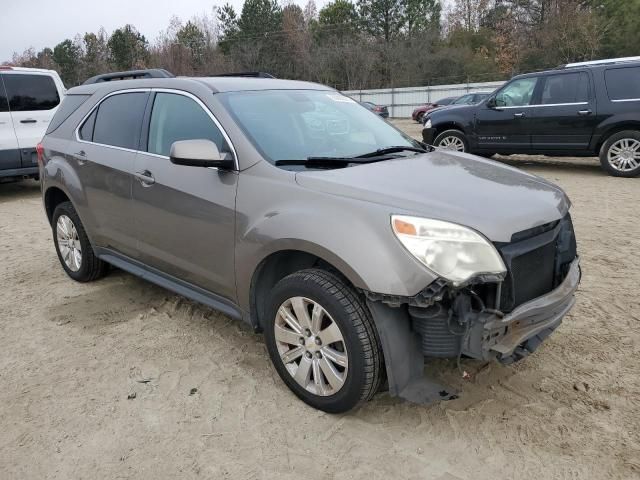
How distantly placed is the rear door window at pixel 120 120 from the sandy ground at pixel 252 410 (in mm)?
1331

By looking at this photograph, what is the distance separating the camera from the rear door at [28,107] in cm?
897

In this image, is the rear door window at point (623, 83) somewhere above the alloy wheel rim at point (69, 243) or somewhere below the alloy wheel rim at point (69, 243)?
above

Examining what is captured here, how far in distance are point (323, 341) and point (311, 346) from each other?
3.9 inches

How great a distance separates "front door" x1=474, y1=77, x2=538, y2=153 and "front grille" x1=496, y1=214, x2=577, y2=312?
768cm

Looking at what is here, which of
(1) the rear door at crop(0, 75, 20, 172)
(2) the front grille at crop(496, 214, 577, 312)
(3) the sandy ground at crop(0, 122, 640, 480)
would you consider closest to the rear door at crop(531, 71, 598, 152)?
(3) the sandy ground at crop(0, 122, 640, 480)

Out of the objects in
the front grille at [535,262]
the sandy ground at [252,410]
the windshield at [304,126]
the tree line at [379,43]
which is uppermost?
the tree line at [379,43]

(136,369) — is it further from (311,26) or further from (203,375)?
(311,26)

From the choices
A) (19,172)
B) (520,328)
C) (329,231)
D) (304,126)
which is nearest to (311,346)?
(329,231)

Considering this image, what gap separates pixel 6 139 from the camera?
8828mm

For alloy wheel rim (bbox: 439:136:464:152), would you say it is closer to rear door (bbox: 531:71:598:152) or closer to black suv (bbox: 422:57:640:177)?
black suv (bbox: 422:57:640:177)

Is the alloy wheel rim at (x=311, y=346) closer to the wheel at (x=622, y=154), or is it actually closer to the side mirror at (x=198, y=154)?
the side mirror at (x=198, y=154)

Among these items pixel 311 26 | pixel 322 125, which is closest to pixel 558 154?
pixel 322 125

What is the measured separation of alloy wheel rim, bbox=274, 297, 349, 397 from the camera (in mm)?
2717

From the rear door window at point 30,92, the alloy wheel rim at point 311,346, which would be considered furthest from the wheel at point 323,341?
the rear door window at point 30,92
